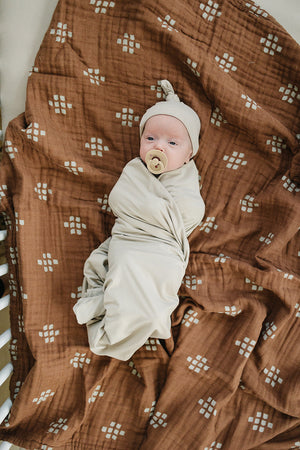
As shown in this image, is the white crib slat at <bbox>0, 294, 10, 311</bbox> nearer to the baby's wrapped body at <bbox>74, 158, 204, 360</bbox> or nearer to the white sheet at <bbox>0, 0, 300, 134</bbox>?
the baby's wrapped body at <bbox>74, 158, 204, 360</bbox>

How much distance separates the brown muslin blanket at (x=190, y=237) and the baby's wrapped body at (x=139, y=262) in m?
0.11

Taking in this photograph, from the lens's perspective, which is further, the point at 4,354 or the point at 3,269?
the point at 4,354

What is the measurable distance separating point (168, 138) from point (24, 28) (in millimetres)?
587

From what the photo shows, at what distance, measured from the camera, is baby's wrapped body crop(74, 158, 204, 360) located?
1000mm

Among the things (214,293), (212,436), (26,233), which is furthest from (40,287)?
(212,436)

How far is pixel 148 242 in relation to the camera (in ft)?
3.45

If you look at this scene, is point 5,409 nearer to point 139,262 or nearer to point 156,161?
point 139,262

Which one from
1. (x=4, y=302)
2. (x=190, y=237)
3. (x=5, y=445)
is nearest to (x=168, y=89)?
(x=190, y=237)

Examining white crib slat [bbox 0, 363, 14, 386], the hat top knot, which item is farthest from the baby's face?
white crib slat [bbox 0, 363, 14, 386]

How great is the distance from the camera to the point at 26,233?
1.15 metres

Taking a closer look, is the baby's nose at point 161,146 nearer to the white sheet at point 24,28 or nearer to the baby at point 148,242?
the baby at point 148,242

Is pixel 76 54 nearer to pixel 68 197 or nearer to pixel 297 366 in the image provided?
pixel 68 197

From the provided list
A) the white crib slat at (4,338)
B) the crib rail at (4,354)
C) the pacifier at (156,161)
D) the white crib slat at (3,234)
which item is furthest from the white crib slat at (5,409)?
the pacifier at (156,161)

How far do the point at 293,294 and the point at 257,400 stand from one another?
0.33 m
